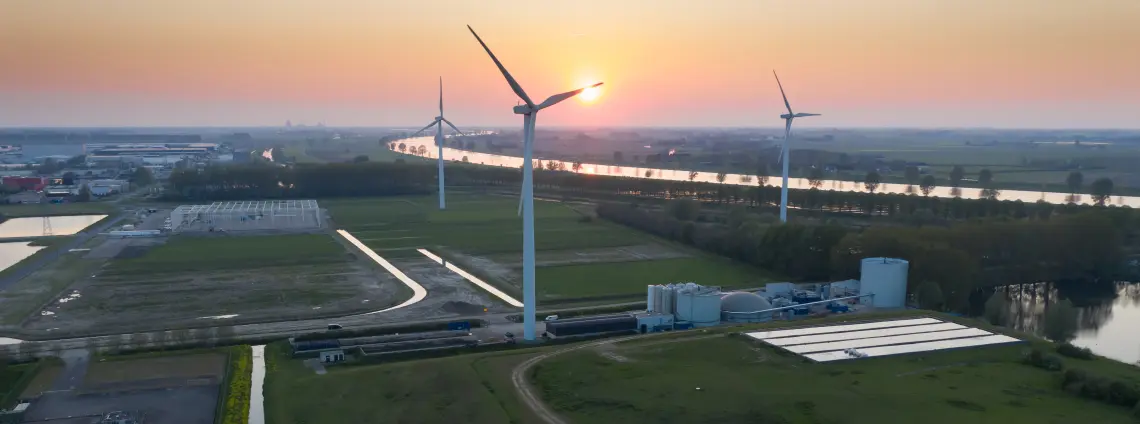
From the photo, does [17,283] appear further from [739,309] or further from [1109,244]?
[1109,244]

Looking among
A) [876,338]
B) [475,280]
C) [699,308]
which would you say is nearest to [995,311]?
[876,338]

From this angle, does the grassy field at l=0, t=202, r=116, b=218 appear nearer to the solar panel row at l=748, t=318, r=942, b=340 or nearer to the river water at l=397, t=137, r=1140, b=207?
the river water at l=397, t=137, r=1140, b=207

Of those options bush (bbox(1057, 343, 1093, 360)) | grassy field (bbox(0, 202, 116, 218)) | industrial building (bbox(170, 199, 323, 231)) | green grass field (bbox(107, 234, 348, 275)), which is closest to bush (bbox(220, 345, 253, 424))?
green grass field (bbox(107, 234, 348, 275))

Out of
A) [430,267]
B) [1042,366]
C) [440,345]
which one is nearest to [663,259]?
[430,267]

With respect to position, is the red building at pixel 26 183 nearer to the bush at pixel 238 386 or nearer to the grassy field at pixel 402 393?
the bush at pixel 238 386

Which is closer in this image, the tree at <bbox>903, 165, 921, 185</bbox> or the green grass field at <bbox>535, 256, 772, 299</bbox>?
the green grass field at <bbox>535, 256, 772, 299</bbox>

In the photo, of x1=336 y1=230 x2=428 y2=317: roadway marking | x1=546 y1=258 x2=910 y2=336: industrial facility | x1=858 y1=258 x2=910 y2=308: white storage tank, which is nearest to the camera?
x1=546 y1=258 x2=910 y2=336: industrial facility

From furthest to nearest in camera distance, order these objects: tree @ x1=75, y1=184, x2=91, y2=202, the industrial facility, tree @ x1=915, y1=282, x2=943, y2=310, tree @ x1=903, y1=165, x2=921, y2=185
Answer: tree @ x1=903, y1=165, x2=921, y2=185, tree @ x1=75, y1=184, x2=91, y2=202, tree @ x1=915, y1=282, x2=943, y2=310, the industrial facility

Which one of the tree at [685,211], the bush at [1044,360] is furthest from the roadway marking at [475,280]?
the tree at [685,211]
